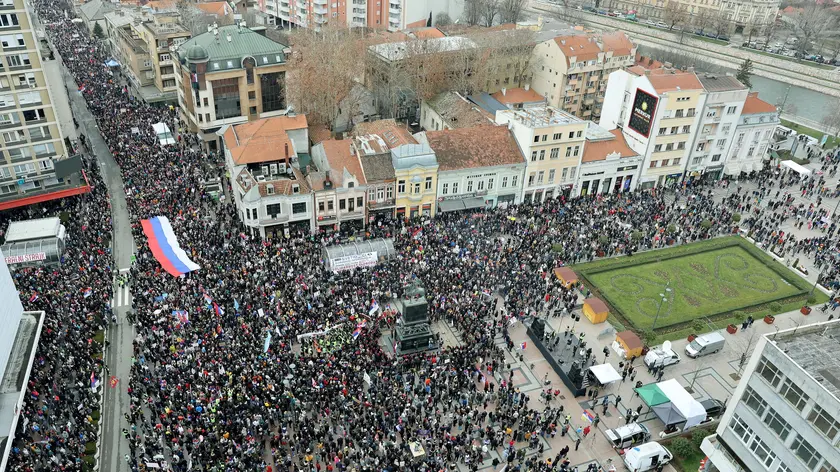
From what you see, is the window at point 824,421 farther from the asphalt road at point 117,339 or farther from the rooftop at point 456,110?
the rooftop at point 456,110

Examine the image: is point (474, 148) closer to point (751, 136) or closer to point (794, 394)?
point (751, 136)

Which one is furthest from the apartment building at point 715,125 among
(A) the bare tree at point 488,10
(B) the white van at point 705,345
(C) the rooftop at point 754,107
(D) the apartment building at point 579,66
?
(A) the bare tree at point 488,10

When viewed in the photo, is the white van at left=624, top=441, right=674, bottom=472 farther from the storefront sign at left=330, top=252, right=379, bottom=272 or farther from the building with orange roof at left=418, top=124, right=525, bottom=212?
the building with orange roof at left=418, top=124, right=525, bottom=212

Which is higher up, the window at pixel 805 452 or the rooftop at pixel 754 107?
the rooftop at pixel 754 107

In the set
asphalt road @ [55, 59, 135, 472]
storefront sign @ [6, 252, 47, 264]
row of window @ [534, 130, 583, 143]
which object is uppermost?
row of window @ [534, 130, 583, 143]

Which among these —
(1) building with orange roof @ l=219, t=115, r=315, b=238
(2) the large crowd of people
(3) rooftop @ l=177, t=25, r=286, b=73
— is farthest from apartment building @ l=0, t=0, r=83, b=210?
(3) rooftop @ l=177, t=25, r=286, b=73

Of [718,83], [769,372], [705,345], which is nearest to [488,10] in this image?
[718,83]
